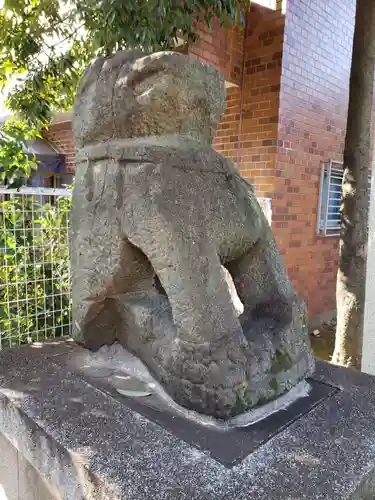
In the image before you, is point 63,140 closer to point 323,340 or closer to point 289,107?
point 289,107

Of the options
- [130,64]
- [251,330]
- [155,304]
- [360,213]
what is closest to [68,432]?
[155,304]

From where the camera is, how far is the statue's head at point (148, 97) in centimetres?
151

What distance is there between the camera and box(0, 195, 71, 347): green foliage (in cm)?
286

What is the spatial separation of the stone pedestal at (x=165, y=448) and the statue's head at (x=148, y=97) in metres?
0.98

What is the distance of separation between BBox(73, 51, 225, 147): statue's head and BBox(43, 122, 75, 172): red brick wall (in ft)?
19.4

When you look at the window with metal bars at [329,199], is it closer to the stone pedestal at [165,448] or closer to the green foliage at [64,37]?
the green foliage at [64,37]

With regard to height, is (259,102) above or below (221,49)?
below

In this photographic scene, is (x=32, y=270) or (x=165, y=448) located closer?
(x=165, y=448)

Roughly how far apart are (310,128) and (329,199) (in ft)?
3.30


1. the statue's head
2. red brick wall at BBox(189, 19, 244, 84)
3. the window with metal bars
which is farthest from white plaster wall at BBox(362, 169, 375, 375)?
the statue's head

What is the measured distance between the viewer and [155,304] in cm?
164

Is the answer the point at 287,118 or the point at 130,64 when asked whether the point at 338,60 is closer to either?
the point at 287,118

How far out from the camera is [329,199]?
17.5ft

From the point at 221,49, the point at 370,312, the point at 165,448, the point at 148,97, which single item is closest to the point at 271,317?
the point at 165,448
